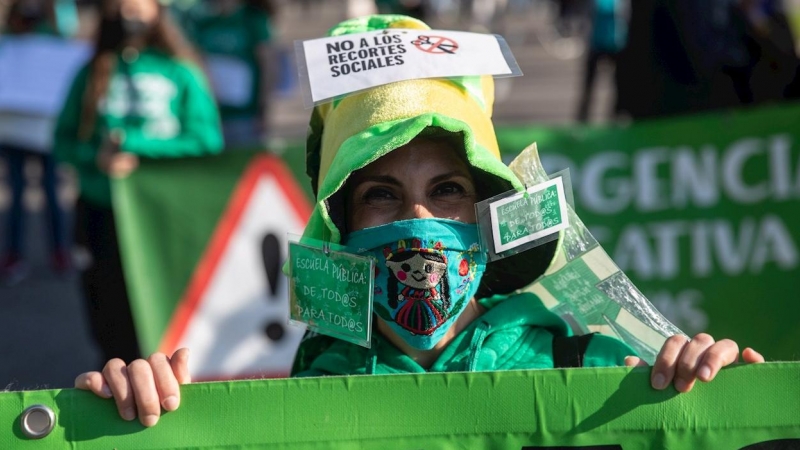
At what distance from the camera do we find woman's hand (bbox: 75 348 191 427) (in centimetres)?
204

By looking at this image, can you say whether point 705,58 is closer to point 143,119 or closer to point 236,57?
point 143,119

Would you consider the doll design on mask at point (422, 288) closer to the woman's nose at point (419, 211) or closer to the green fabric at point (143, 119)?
the woman's nose at point (419, 211)

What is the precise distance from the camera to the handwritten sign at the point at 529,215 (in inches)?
87.4

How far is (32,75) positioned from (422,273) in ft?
18.9

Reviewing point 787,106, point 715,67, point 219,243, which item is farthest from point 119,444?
point 715,67

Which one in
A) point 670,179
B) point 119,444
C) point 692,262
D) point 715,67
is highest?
point 715,67

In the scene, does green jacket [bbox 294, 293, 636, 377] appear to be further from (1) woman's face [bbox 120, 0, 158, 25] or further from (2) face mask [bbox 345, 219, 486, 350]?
(1) woman's face [bbox 120, 0, 158, 25]

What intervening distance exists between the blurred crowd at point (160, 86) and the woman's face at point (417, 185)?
297 centimetres

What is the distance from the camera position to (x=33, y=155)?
25.1ft

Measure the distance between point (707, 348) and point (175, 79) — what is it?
372 cm


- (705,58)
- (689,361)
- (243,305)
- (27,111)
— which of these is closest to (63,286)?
(27,111)

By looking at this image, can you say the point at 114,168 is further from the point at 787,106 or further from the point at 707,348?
the point at 707,348

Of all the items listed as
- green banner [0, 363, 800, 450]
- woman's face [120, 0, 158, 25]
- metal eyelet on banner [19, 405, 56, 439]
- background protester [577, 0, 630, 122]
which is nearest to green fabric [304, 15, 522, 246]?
green banner [0, 363, 800, 450]

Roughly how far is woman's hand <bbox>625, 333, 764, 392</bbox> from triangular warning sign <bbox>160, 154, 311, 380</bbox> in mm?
3127
